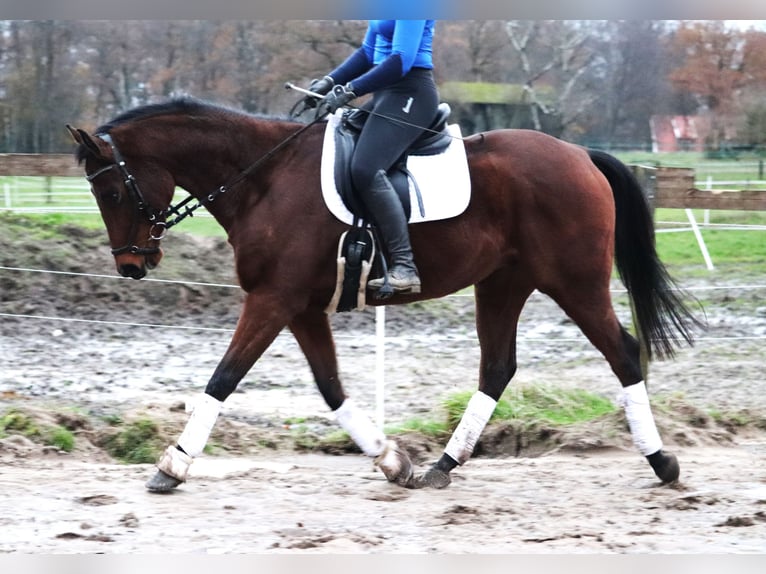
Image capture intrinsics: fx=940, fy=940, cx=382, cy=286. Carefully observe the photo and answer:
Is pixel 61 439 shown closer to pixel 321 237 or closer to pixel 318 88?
pixel 321 237

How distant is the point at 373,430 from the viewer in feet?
17.9

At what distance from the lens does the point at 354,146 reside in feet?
17.2

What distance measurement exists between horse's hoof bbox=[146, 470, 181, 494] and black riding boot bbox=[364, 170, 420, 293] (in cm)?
150

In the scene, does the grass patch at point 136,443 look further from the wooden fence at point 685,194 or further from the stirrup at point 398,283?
the wooden fence at point 685,194

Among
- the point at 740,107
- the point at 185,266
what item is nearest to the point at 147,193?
the point at 185,266

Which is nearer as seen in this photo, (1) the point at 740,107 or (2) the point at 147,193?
(2) the point at 147,193

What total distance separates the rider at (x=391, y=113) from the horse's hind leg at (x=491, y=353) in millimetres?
682

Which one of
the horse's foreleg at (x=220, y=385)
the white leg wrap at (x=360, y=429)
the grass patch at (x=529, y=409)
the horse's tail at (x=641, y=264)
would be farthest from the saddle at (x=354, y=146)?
Answer: the grass patch at (x=529, y=409)

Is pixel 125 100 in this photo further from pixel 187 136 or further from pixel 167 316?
pixel 187 136

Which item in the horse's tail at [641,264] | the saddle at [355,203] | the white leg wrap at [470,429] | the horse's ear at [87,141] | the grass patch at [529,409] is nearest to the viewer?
the horse's ear at [87,141]

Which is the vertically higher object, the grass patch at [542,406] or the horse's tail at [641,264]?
the horse's tail at [641,264]

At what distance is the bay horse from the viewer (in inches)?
200

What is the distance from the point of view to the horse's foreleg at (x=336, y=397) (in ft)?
17.7

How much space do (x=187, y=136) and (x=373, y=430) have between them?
1973 millimetres
